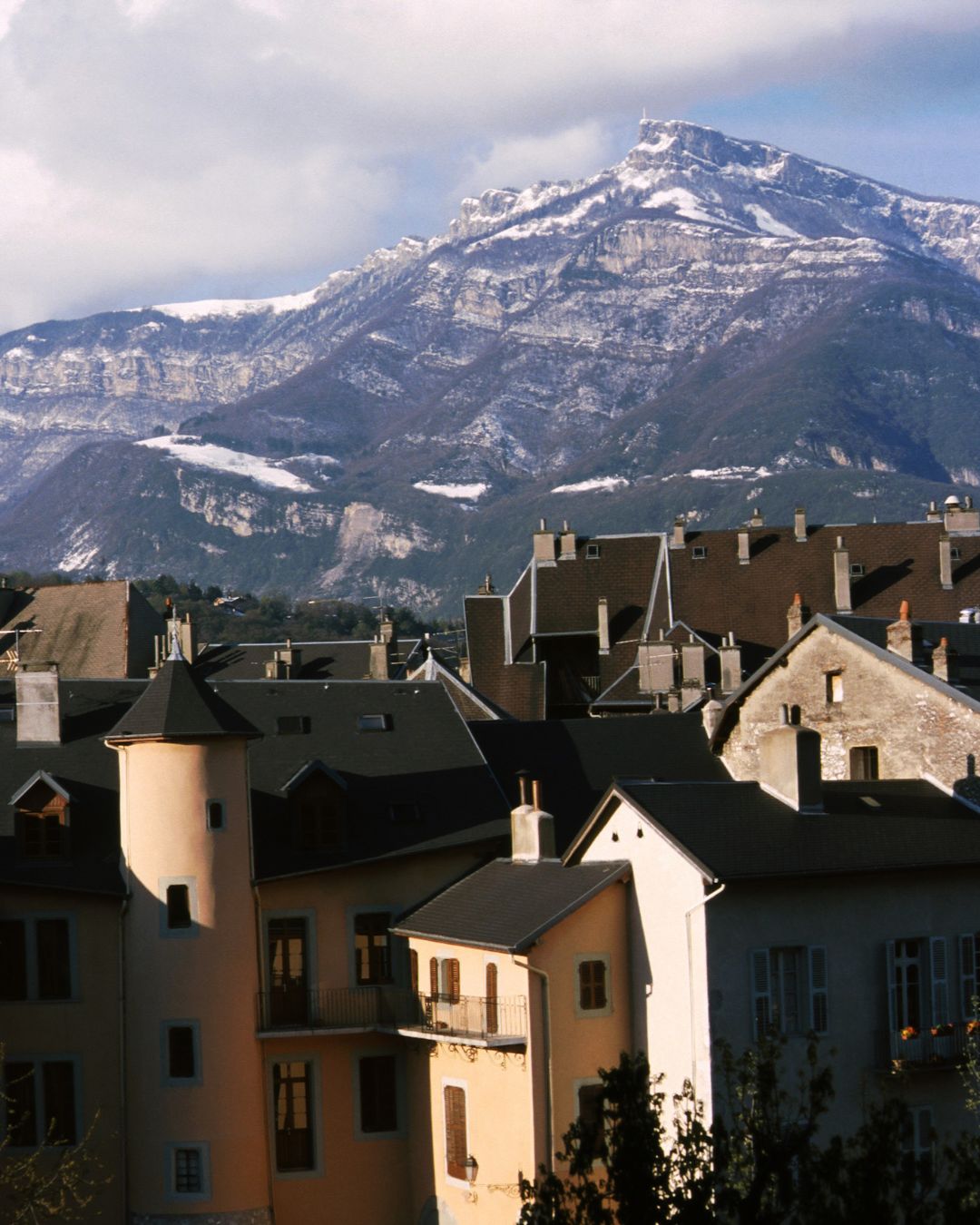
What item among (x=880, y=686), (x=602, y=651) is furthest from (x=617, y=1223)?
(x=602, y=651)

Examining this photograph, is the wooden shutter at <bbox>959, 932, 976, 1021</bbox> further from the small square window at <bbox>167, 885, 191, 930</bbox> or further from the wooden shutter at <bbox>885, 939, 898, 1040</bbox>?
the small square window at <bbox>167, 885, 191, 930</bbox>

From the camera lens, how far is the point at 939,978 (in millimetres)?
55938

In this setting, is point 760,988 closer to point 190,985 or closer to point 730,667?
point 190,985

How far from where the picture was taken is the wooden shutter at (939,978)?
5559 cm

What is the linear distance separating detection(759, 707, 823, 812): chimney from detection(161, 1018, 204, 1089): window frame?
15.4m

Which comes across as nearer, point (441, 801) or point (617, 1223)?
point (617, 1223)

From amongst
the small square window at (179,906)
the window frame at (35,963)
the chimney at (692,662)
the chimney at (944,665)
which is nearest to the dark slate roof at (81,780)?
the window frame at (35,963)

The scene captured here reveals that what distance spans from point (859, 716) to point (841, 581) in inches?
1745

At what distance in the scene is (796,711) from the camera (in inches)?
2527

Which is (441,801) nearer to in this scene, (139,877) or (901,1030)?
(139,877)

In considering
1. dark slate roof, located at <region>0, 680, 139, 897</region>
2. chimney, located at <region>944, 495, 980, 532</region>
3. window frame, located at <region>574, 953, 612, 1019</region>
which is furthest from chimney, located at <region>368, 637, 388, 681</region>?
window frame, located at <region>574, 953, 612, 1019</region>

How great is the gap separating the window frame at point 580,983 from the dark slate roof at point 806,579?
4840 cm

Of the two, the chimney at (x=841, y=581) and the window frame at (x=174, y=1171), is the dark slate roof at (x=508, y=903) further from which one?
the chimney at (x=841, y=581)

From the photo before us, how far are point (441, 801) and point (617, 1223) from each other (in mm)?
23288
